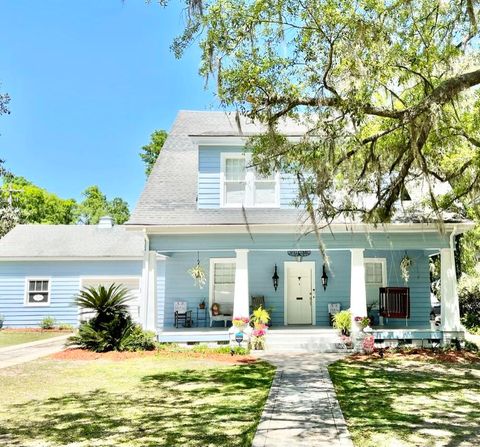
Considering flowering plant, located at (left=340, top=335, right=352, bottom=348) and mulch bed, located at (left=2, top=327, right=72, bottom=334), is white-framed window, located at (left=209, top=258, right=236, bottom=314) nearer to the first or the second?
flowering plant, located at (left=340, top=335, right=352, bottom=348)

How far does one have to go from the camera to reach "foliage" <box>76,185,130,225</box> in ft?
175

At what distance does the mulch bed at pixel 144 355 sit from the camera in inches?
416

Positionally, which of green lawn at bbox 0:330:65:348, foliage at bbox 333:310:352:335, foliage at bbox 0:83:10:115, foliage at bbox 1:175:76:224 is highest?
foliage at bbox 1:175:76:224

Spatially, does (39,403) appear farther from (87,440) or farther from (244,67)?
(244,67)

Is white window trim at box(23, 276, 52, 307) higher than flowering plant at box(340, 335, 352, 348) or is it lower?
higher

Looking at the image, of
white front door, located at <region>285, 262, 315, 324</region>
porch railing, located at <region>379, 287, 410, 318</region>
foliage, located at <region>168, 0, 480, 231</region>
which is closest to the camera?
foliage, located at <region>168, 0, 480, 231</region>

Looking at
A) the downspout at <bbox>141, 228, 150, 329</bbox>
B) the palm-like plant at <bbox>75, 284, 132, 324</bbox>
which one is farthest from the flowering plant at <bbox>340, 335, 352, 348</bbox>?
the palm-like plant at <bbox>75, 284, 132, 324</bbox>

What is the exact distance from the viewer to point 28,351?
40.3 feet

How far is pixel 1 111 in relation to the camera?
10.2m

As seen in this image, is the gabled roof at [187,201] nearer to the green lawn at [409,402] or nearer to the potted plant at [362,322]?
the potted plant at [362,322]

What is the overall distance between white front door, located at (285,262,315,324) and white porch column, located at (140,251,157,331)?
4.47 m

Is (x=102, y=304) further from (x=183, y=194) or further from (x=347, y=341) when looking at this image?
(x=347, y=341)

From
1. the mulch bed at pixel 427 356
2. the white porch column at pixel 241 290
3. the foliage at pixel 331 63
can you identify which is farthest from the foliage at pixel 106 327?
the foliage at pixel 331 63

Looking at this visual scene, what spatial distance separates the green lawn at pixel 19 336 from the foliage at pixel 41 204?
30069mm
